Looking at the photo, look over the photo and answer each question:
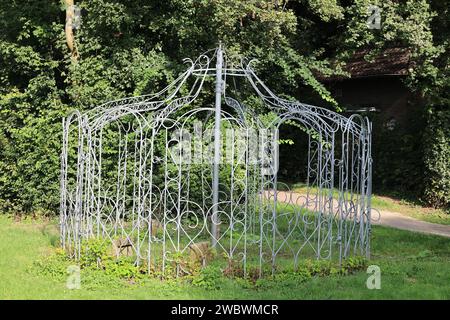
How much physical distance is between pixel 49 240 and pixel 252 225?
3.48m

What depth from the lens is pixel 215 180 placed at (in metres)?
7.70

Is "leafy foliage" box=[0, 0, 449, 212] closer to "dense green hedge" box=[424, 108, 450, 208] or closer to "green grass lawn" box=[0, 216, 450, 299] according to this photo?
"dense green hedge" box=[424, 108, 450, 208]

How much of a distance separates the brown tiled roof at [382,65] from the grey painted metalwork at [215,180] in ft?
17.8

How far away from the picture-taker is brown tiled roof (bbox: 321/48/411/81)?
51.1 feet

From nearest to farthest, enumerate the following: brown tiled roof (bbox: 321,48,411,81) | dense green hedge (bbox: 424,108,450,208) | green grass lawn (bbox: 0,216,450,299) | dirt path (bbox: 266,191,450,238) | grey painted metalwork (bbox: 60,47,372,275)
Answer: green grass lawn (bbox: 0,216,450,299)
grey painted metalwork (bbox: 60,47,372,275)
dirt path (bbox: 266,191,450,238)
dense green hedge (bbox: 424,108,450,208)
brown tiled roof (bbox: 321,48,411,81)

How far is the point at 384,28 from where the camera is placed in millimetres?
11969

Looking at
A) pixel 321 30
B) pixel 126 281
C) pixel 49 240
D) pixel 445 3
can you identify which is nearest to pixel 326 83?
pixel 321 30

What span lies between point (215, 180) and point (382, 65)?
415 inches

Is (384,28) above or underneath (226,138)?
above

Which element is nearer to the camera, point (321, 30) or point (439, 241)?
point (439, 241)

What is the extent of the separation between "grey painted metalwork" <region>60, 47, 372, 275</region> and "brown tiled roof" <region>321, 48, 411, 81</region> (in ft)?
17.8

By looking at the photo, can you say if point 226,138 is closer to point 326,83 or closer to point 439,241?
point 439,241

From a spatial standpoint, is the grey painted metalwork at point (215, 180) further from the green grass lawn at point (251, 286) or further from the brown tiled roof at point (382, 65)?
the brown tiled roof at point (382, 65)

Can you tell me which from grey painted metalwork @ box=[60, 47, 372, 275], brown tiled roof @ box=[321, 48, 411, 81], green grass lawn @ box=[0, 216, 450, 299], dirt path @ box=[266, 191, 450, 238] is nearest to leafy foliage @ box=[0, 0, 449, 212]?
grey painted metalwork @ box=[60, 47, 372, 275]
